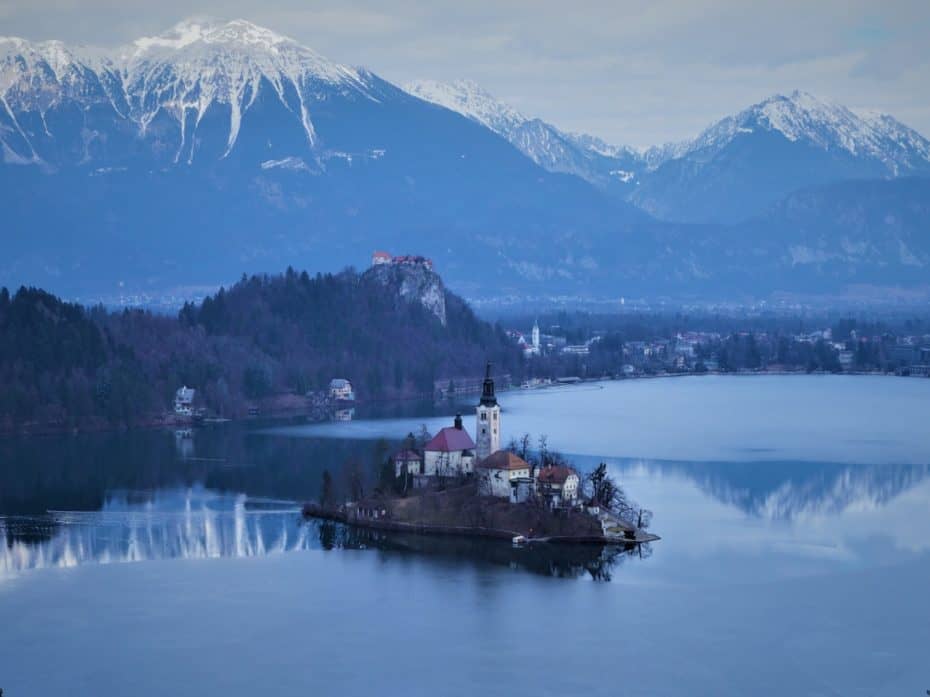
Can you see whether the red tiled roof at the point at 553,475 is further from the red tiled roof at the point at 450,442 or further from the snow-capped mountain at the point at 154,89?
the snow-capped mountain at the point at 154,89

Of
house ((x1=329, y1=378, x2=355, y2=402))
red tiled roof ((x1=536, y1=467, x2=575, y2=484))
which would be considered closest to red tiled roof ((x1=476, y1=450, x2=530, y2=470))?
red tiled roof ((x1=536, y1=467, x2=575, y2=484))

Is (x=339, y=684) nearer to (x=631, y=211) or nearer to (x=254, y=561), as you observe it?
(x=254, y=561)

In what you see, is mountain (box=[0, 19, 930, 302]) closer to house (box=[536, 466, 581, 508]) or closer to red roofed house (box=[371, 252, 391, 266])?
red roofed house (box=[371, 252, 391, 266])

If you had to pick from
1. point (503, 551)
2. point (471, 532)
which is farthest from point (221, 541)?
point (503, 551)

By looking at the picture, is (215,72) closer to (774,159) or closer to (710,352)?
(710,352)

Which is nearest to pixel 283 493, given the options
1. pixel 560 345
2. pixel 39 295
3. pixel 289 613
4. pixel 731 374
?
pixel 289 613

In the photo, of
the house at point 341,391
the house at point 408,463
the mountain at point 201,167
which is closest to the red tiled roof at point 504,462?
the house at point 408,463

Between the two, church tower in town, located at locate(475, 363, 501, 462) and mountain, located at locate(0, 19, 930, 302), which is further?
mountain, located at locate(0, 19, 930, 302)
